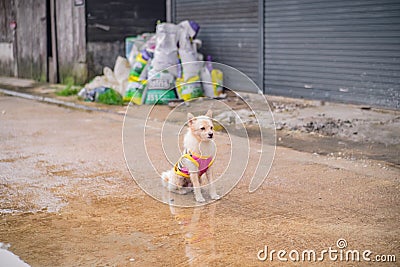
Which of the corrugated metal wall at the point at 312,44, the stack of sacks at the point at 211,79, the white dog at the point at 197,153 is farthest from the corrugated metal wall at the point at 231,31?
the white dog at the point at 197,153

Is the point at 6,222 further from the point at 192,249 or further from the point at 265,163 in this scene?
the point at 265,163

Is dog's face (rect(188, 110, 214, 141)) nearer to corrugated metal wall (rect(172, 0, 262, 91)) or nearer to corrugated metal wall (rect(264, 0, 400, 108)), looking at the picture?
corrugated metal wall (rect(264, 0, 400, 108))

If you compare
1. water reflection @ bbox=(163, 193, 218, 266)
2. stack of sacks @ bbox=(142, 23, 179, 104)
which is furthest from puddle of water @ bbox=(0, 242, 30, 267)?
stack of sacks @ bbox=(142, 23, 179, 104)

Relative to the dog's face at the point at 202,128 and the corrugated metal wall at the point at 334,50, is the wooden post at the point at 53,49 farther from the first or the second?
the dog's face at the point at 202,128

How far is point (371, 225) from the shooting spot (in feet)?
12.6

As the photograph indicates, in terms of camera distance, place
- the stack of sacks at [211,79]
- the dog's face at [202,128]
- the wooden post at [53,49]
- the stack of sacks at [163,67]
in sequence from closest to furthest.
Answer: the dog's face at [202,128]
the stack of sacks at [163,67]
the stack of sacks at [211,79]
the wooden post at [53,49]

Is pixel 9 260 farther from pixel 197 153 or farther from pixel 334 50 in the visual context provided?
pixel 334 50

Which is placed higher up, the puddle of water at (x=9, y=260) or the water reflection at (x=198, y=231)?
the water reflection at (x=198, y=231)

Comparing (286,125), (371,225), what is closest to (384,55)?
(286,125)

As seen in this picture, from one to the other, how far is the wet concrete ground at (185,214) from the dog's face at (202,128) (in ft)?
1.87

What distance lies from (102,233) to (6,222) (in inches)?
31.1

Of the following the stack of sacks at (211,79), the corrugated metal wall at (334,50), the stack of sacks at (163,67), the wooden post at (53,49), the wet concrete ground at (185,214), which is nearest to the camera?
the wet concrete ground at (185,214)

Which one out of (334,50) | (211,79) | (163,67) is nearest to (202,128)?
(334,50)

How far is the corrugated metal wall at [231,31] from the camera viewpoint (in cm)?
1088
